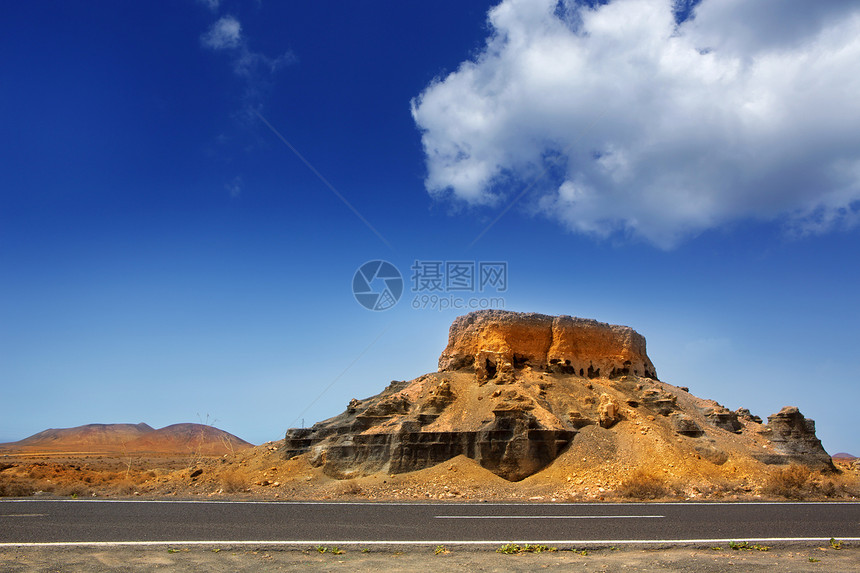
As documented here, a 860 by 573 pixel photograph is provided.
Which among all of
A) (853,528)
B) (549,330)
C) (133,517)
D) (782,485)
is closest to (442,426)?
(549,330)

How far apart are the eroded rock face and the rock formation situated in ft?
0.23

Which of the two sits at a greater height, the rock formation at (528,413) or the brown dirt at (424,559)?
the rock formation at (528,413)

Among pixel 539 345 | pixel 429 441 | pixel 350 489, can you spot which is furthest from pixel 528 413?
pixel 350 489

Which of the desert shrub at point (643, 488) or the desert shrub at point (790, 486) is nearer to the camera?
the desert shrub at point (790, 486)

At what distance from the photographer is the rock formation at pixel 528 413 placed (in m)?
30.2

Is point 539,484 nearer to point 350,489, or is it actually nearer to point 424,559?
point 350,489

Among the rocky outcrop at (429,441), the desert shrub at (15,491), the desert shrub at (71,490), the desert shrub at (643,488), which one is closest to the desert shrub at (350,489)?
the rocky outcrop at (429,441)

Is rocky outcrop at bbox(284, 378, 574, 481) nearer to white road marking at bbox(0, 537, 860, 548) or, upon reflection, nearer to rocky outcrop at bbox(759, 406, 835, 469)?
rocky outcrop at bbox(759, 406, 835, 469)

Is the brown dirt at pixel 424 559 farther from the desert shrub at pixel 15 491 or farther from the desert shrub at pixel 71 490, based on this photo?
the desert shrub at pixel 71 490

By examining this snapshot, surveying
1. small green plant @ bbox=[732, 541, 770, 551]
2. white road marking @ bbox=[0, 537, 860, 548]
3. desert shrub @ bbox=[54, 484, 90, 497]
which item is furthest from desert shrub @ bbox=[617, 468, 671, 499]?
desert shrub @ bbox=[54, 484, 90, 497]

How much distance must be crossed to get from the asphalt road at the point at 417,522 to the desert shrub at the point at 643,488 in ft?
12.4

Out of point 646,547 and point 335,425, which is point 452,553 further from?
point 335,425

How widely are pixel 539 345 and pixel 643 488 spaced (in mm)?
16976

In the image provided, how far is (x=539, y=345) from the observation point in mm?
39062
